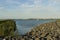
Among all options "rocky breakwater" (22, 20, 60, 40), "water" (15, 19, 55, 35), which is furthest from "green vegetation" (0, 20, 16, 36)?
"rocky breakwater" (22, 20, 60, 40)

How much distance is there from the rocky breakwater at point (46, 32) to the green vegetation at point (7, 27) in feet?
1.56

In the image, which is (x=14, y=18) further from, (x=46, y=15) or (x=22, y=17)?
(x=46, y=15)

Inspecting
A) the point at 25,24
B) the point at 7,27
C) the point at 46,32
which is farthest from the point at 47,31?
the point at 7,27

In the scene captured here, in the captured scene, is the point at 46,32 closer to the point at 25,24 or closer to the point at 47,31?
the point at 47,31

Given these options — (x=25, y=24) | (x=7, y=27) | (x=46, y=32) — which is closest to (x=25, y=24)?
(x=25, y=24)

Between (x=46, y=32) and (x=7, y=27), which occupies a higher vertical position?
(x=7, y=27)

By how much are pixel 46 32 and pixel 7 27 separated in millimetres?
1201

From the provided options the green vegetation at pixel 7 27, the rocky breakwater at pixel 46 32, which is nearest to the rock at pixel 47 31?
the rocky breakwater at pixel 46 32

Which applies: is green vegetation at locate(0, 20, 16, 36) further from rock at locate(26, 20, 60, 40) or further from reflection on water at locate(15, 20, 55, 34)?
rock at locate(26, 20, 60, 40)

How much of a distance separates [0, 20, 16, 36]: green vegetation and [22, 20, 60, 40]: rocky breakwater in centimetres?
48

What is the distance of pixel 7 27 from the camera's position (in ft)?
14.1

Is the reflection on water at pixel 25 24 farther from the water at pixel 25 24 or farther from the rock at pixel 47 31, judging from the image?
the rock at pixel 47 31

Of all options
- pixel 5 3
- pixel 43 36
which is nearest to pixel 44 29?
pixel 43 36

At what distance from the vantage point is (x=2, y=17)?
14.1ft
